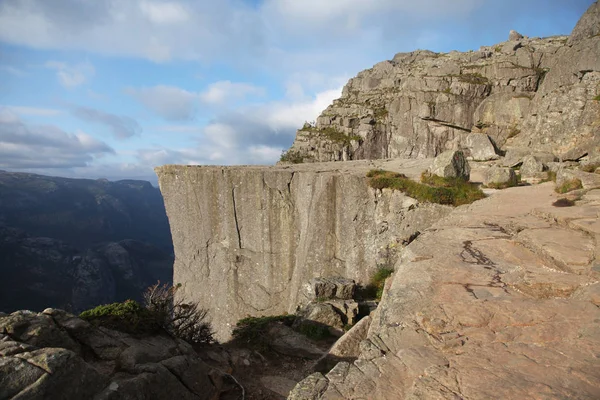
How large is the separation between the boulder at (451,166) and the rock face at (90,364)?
30.7 feet

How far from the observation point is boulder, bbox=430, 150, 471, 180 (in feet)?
38.8

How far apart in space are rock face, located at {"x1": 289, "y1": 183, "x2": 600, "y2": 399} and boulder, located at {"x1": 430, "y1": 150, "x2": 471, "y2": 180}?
5014 millimetres

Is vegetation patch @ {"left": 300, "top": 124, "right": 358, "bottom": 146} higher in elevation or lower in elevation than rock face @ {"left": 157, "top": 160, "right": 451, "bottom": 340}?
higher

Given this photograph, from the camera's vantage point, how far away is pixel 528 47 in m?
26.7

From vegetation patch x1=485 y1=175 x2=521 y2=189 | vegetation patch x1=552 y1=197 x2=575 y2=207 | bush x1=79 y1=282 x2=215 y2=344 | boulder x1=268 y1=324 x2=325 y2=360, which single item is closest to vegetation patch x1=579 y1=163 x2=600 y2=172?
vegetation patch x1=485 y1=175 x2=521 y2=189

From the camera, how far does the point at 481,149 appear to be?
64.3 ft

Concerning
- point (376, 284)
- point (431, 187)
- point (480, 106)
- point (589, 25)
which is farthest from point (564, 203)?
point (589, 25)

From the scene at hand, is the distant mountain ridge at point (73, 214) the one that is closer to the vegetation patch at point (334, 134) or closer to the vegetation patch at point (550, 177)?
the vegetation patch at point (334, 134)

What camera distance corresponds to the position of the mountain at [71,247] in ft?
225

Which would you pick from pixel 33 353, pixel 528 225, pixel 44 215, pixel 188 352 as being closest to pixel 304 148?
pixel 528 225

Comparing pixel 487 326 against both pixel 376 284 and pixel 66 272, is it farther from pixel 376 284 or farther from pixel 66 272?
pixel 66 272

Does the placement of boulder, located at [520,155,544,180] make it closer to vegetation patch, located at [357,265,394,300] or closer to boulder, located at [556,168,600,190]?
boulder, located at [556,168,600,190]

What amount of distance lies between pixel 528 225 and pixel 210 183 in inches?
475

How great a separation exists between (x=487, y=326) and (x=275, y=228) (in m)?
11.3
